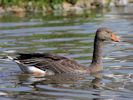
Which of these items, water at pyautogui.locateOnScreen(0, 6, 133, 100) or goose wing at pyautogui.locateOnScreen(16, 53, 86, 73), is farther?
goose wing at pyautogui.locateOnScreen(16, 53, 86, 73)

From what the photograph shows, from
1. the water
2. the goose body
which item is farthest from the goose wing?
the water

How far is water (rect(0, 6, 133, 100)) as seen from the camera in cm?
1285

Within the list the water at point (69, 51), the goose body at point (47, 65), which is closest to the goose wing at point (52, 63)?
the goose body at point (47, 65)

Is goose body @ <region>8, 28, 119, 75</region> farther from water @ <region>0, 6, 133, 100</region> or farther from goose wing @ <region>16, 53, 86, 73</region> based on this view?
water @ <region>0, 6, 133, 100</region>

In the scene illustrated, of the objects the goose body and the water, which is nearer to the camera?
the water

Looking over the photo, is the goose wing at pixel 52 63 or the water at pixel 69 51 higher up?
the goose wing at pixel 52 63

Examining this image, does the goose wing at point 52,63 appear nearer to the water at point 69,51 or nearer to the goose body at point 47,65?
the goose body at point 47,65

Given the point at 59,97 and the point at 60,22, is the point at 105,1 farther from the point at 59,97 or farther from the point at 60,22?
the point at 59,97

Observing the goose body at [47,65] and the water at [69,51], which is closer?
the water at [69,51]

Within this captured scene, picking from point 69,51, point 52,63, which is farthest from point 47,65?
point 69,51

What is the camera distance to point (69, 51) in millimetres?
18172

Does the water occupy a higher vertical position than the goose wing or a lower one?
lower

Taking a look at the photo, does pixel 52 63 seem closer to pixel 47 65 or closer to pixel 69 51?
pixel 47 65

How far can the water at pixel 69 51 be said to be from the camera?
12.8m
